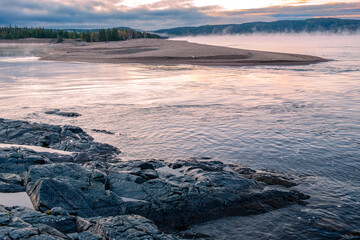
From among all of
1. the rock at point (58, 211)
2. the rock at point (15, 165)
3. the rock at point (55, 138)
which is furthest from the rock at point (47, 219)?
the rock at point (55, 138)

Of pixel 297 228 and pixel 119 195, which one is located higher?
pixel 119 195

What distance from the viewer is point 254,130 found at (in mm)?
13266

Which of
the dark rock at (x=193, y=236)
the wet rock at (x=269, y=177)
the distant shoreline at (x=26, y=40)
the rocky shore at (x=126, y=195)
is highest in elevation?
the distant shoreline at (x=26, y=40)

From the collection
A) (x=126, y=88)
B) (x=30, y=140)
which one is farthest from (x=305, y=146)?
(x=126, y=88)

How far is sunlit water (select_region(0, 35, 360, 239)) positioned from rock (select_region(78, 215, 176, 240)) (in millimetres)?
1425

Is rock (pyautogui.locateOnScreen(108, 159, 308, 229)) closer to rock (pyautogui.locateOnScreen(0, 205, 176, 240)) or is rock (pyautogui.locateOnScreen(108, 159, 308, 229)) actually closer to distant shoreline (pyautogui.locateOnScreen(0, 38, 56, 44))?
rock (pyautogui.locateOnScreen(0, 205, 176, 240))

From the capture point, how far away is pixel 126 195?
23.4 ft

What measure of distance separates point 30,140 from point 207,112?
8.70 metres

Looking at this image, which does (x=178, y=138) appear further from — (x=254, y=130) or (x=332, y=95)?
(x=332, y=95)

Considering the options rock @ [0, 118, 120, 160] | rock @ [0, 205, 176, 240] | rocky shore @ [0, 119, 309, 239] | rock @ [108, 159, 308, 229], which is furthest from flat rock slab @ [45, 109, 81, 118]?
rock @ [0, 205, 176, 240]

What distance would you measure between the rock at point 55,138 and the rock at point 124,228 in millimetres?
4594

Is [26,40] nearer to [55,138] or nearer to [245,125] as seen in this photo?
[55,138]

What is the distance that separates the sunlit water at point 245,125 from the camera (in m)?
7.02

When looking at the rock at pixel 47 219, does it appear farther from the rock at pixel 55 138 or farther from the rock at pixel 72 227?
the rock at pixel 55 138
